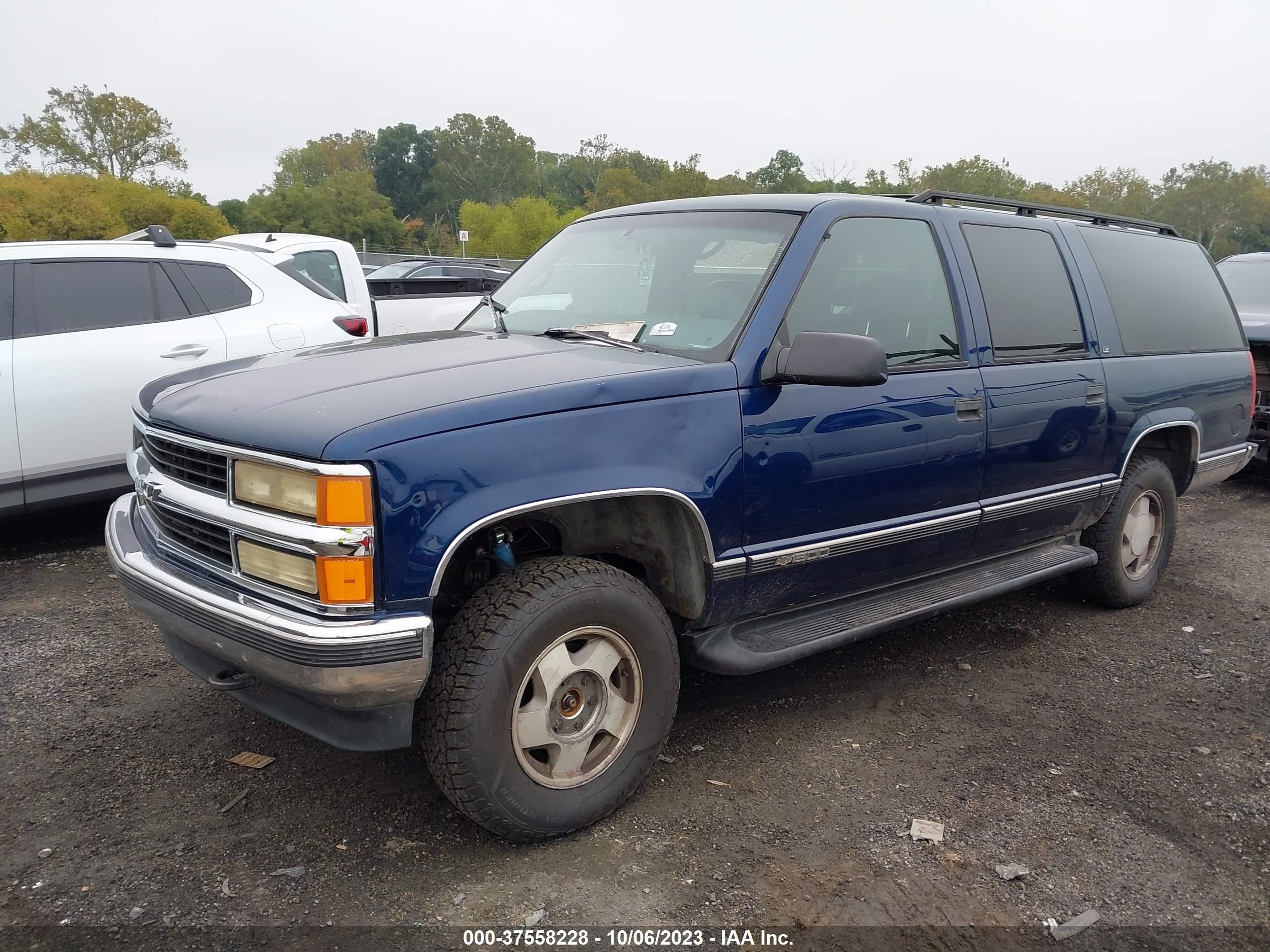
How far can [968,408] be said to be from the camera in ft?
12.2

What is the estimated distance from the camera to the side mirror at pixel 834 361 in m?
2.96

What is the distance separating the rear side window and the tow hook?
406cm

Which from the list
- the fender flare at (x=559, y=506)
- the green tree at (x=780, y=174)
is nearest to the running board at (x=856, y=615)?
the fender flare at (x=559, y=506)

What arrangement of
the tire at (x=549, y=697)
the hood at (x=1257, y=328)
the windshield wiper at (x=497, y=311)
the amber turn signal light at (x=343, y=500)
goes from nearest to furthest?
the amber turn signal light at (x=343, y=500) → the tire at (x=549, y=697) → the windshield wiper at (x=497, y=311) → the hood at (x=1257, y=328)

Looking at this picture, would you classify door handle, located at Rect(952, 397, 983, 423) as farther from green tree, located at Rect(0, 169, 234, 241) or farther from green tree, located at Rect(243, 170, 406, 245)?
green tree, located at Rect(243, 170, 406, 245)

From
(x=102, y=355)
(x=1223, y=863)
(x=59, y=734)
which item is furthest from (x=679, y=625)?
(x=102, y=355)

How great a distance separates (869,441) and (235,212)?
7092 cm

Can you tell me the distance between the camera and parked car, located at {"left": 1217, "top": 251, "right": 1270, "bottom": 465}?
24.9 feet

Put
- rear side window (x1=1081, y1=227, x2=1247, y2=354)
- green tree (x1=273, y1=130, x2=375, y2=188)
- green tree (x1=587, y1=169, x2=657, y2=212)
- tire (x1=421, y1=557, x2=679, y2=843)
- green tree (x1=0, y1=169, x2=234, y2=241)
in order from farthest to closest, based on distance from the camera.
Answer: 1. green tree (x1=273, y1=130, x2=375, y2=188)
2. green tree (x1=587, y1=169, x2=657, y2=212)
3. green tree (x1=0, y1=169, x2=234, y2=241)
4. rear side window (x1=1081, y1=227, x2=1247, y2=354)
5. tire (x1=421, y1=557, x2=679, y2=843)

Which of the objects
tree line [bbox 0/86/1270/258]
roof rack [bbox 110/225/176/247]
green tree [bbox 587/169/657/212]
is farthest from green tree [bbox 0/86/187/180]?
roof rack [bbox 110/225/176/247]

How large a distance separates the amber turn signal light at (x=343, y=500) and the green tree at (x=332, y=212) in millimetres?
61688

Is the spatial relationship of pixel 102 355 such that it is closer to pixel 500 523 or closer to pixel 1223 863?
pixel 500 523

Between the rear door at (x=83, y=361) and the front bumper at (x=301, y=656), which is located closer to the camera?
the front bumper at (x=301, y=656)

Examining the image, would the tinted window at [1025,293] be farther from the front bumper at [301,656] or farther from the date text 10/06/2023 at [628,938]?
the front bumper at [301,656]
